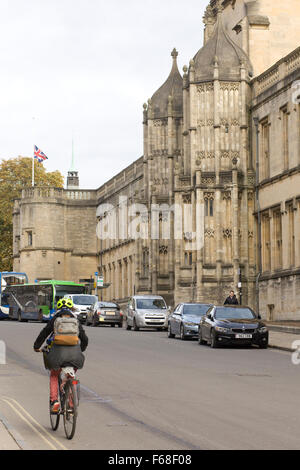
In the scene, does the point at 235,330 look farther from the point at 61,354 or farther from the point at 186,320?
the point at 61,354

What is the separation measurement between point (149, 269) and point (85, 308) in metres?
5.50

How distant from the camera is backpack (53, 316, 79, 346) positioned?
11.8 metres

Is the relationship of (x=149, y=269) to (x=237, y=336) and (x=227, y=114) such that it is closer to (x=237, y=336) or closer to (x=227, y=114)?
(x=227, y=114)

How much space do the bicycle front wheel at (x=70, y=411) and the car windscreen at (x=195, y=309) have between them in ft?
83.5

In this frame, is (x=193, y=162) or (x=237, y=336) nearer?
(x=237, y=336)

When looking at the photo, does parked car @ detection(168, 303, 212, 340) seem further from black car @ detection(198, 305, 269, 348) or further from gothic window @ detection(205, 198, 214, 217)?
gothic window @ detection(205, 198, 214, 217)

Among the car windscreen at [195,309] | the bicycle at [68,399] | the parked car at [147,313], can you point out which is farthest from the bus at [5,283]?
the bicycle at [68,399]

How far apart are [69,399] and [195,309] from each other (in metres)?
26.0

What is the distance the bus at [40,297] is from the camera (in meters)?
61.9

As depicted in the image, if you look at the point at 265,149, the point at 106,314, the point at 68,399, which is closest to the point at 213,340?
the point at 68,399

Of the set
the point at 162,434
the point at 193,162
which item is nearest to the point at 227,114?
the point at 193,162

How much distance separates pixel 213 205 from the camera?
52.3 metres

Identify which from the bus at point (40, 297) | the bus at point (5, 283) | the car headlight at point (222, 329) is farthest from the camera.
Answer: the bus at point (5, 283)

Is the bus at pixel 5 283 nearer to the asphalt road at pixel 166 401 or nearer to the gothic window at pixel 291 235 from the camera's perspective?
the gothic window at pixel 291 235
